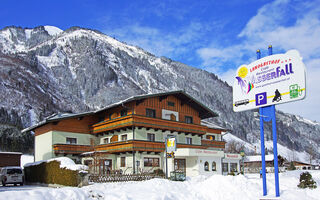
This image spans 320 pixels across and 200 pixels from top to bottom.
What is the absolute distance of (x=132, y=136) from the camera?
39.1 meters

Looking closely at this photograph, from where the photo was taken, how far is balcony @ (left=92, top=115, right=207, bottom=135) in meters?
38.6

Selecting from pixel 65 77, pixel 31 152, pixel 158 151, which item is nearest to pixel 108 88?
pixel 65 77

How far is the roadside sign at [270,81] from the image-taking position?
18.3 metres

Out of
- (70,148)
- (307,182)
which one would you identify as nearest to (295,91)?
(307,182)

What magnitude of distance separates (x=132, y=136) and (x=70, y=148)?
7841 millimetres

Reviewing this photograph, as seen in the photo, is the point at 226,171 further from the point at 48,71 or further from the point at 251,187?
the point at 48,71

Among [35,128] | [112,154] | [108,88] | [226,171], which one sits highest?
[108,88]

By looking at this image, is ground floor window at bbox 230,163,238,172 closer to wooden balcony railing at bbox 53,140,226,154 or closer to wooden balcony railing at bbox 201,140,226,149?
wooden balcony railing at bbox 201,140,226,149

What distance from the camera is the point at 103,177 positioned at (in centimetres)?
2900

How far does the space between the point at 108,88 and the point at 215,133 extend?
5682 inches

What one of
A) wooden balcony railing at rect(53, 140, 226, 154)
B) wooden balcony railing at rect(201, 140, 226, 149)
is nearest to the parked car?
wooden balcony railing at rect(53, 140, 226, 154)

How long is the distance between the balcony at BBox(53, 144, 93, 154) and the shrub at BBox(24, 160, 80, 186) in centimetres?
501

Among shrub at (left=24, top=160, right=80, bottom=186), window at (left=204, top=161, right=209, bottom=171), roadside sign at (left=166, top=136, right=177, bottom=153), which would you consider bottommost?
window at (left=204, top=161, right=209, bottom=171)

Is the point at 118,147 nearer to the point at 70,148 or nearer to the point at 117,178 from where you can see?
the point at 70,148
